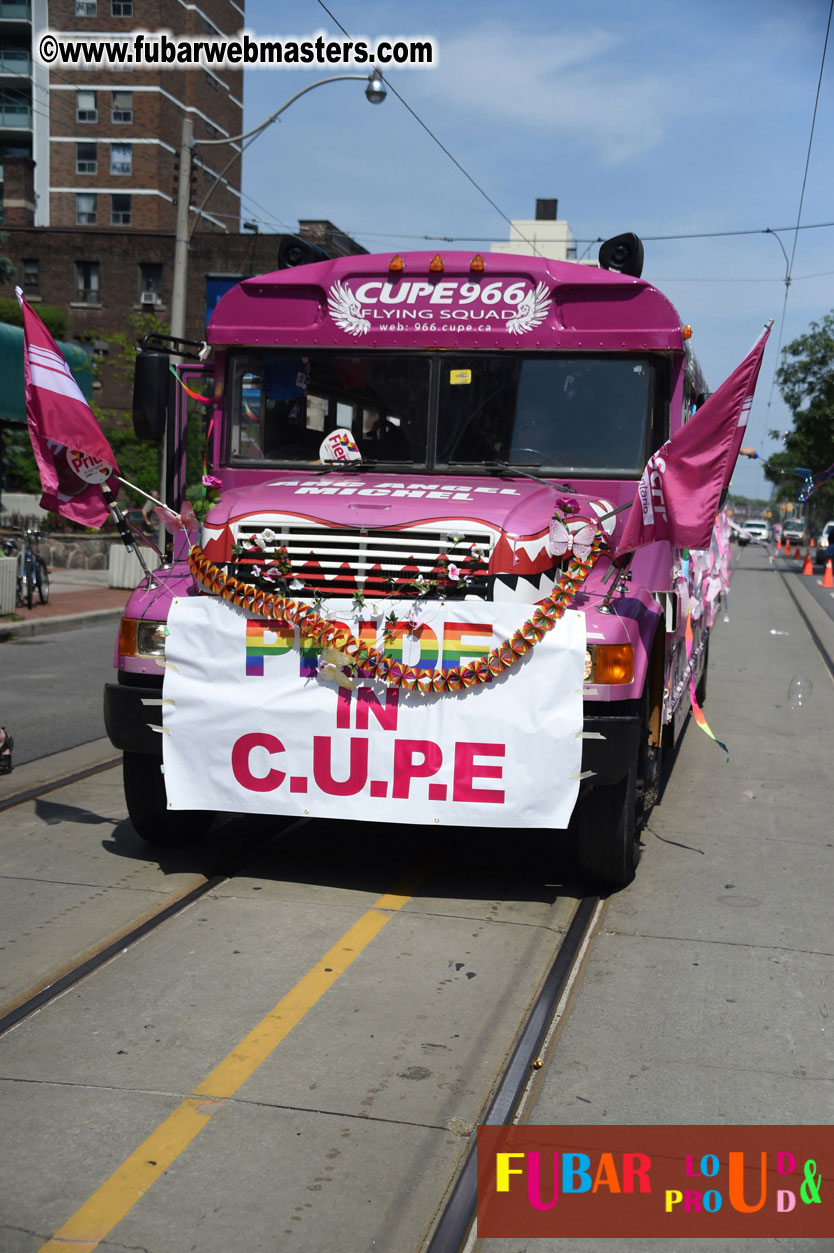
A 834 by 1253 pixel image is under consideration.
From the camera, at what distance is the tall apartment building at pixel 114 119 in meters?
59.5

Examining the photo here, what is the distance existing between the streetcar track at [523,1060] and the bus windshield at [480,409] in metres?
2.20

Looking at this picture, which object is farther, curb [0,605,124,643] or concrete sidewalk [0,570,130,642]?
concrete sidewalk [0,570,130,642]

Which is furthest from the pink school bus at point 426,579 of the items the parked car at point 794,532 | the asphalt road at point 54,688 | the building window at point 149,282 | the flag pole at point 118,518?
the parked car at point 794,532

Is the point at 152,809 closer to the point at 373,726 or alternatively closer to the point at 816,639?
the point at 373,726

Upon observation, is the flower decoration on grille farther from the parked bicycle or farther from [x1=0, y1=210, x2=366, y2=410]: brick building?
[x1=0, y1=210, x2=366, y2=410]: brick building

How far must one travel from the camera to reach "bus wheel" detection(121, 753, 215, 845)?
623 centimetres

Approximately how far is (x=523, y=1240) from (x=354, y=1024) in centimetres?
131

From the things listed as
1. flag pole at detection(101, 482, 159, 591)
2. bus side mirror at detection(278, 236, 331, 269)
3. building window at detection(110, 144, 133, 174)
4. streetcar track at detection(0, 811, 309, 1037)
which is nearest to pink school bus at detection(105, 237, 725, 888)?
flag pole at detection(101, 482, 159, 591)

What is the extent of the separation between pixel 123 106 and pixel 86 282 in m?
11.8

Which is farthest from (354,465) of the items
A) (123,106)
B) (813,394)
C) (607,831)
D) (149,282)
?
(123,106)

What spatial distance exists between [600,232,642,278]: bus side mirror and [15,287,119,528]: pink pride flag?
9.31 ft

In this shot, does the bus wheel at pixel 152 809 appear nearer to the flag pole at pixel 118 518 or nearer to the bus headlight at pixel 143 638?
the bus headlight at pixel 143 638

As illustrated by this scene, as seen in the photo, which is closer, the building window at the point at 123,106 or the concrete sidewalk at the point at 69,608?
the concrete sidewalk at the point at 69,608

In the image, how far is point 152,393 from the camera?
23.5 feet
